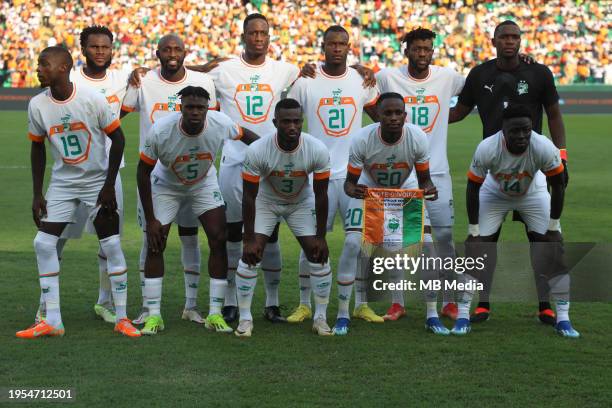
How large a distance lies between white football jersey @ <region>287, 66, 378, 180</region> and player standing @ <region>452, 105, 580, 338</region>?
1.15 meters

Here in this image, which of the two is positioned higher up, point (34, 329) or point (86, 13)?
point (86, 13)

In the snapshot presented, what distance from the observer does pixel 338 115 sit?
8.44 metres

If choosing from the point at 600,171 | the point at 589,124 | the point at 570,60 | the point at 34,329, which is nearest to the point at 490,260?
the point at 34,329

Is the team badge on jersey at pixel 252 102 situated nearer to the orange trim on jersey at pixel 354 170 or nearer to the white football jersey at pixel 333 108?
the white football jersey at pixel 333 108

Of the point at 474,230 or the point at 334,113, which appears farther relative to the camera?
the point at 334,113

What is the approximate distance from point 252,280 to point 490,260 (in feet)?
6.55

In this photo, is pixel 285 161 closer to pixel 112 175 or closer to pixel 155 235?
pixel 155 235

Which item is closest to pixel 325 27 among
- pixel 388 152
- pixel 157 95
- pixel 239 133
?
pixel 157 95

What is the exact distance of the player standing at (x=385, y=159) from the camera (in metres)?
7.68

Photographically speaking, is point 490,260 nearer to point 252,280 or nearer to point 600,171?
point 252,280

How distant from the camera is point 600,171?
63.7 feet

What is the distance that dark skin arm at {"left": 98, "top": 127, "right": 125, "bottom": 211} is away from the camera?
296 inches

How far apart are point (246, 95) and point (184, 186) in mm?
1129

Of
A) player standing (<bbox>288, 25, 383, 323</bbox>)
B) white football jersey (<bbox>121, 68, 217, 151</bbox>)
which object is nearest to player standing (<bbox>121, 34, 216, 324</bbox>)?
white football jersey (<bbox>121, 68, 217, 151</bbox>)
